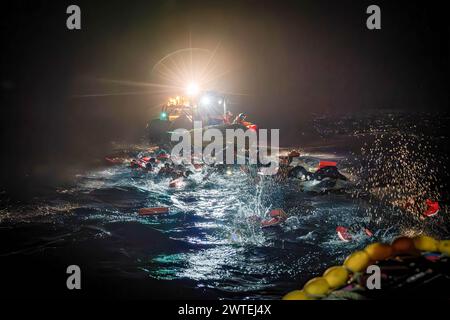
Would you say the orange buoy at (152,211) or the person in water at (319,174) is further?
the person in water at (319,174)

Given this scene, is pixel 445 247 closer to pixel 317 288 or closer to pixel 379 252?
pixel 379 252

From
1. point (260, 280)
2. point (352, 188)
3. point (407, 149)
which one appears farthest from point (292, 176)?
point (407, 149)

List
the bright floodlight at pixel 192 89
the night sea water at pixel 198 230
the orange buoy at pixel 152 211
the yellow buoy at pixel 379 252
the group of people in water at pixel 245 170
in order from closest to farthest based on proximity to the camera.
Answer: the yellow buoy at pixel 379 252
the night sea water at pixel 198 230
the orange buoy at pixel 152 211
the group of people in water at pixel 245 170
the bright floodlight at pixel 192 89

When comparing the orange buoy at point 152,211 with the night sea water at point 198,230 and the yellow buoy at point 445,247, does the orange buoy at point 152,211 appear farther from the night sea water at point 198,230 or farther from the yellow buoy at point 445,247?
the yellow buoy at point 445,247

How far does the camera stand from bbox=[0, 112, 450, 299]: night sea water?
463cm

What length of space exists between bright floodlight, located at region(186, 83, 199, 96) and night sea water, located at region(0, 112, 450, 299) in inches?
309

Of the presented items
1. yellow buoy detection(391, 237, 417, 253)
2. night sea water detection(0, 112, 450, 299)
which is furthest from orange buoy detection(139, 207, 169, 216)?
yellow buoy detection(391, 237, 417, 253)

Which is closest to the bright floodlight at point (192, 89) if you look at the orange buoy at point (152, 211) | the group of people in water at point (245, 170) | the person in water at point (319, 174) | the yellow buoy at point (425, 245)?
the group of people in water at point (245, 170)

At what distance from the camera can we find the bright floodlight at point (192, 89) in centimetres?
1769

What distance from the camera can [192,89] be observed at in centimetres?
1806

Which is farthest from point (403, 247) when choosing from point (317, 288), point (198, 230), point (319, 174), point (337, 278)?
point (319, 174)

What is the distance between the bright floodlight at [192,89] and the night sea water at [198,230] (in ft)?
25.8

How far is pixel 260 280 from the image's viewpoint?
4.66m

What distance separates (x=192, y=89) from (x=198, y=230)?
1274 centimetres
